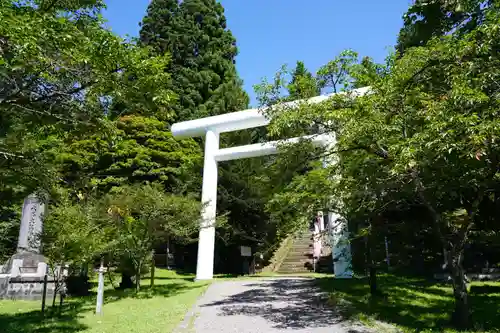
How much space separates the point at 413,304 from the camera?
27.9 ft

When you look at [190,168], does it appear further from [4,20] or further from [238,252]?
[4,20]

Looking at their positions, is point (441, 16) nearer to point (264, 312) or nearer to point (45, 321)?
point (264, 312)

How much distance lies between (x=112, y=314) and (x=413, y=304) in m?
6.71

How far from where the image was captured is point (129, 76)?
575 centimetres

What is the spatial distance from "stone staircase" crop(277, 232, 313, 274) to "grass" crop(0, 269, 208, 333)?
7258 mm

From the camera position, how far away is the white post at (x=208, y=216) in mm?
14649

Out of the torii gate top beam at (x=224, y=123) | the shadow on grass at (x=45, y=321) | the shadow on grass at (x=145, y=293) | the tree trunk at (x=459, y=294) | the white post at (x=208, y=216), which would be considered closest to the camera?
the tree trunk at (x=459, y=294)

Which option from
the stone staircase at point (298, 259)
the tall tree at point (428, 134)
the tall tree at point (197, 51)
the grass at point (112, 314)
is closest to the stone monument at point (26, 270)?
the grass at point (112, 314)

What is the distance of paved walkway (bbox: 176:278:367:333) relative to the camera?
21.2 feet

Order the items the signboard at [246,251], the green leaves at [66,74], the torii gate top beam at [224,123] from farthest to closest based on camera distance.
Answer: the signboard at [246,251], the torii gate top beam at [224,123], the green leaves at [66,74]

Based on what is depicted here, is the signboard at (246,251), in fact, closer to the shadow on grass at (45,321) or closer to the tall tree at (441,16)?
the shadow on grass at (45,321)

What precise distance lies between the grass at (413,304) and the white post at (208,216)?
4.95 meters

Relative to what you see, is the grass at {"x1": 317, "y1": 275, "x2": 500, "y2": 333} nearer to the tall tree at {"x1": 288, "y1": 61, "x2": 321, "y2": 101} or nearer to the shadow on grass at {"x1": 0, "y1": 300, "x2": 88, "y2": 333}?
the tall tree at {"x1": 288, "y1": 61, "x2": 321, "y2": 101}

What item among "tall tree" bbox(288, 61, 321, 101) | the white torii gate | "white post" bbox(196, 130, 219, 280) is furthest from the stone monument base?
"tall tree" bbox(288, 61, 321, 101)
